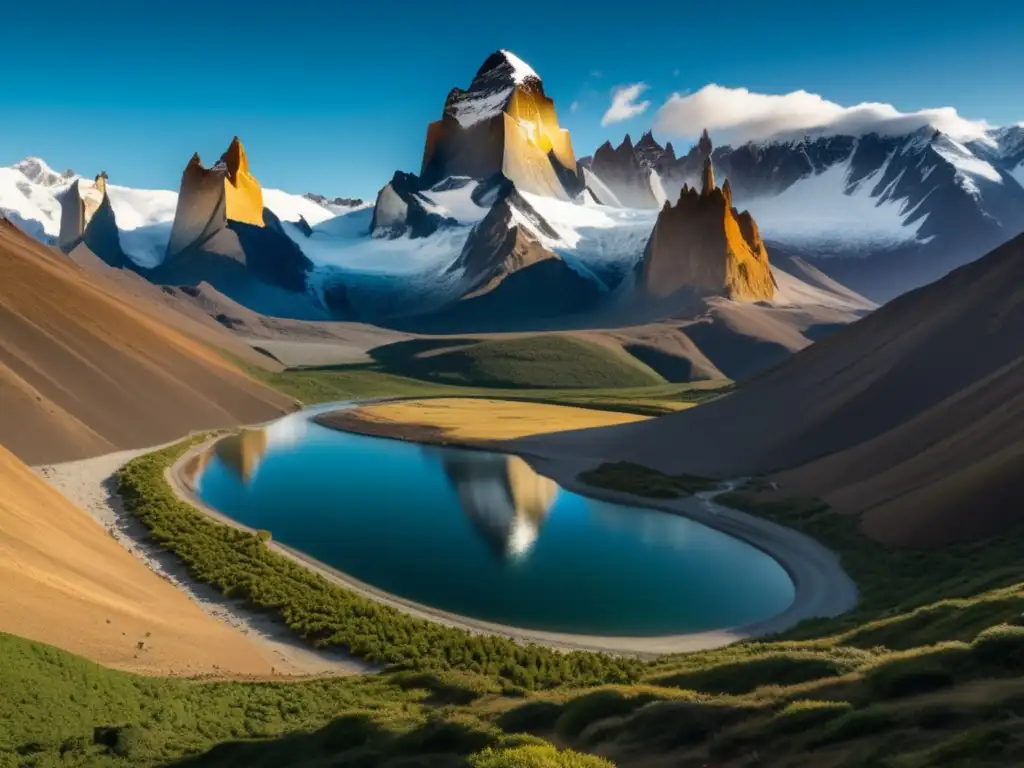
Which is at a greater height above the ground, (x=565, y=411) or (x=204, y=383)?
(x=565, y=411)

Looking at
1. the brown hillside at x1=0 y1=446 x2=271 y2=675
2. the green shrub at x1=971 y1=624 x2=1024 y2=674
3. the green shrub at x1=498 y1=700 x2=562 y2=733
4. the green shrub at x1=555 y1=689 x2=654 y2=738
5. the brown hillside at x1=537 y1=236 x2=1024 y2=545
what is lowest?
the brown hillside at x1=0 y1=446 x2=271 y2=675

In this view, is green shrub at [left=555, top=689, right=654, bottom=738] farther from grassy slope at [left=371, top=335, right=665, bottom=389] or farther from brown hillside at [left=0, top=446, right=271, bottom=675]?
grassy slope at [left=371, top=335, right=665, bottom=389]

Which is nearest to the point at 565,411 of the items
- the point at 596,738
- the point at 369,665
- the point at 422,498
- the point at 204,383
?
the point at 204,383

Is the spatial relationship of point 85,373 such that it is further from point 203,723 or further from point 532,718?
point 532,718

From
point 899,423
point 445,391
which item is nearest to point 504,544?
point 899,423

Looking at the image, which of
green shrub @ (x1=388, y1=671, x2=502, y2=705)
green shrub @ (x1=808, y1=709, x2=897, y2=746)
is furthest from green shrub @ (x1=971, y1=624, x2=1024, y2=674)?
green shrub @ (x1=388, y1=671, x2=502, y2=705)

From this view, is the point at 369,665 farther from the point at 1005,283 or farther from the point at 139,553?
the point at 1005,283
